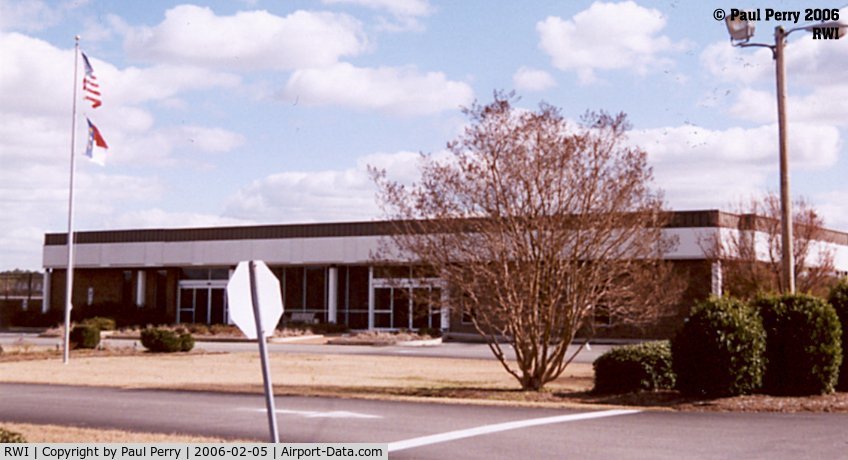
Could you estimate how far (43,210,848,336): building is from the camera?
51.8 m

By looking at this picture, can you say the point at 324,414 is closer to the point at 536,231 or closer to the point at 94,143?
the point at 536,231

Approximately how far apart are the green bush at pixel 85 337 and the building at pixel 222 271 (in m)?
14.3

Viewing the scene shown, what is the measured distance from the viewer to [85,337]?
3531cm

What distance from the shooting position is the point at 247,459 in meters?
10.7

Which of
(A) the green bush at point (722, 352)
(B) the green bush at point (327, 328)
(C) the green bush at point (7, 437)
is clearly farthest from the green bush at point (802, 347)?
(B) the green bush at point (327, 328)

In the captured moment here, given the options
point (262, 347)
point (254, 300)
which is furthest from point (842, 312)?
point (262, 347)

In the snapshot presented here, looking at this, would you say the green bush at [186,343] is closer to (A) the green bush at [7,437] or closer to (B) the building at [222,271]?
(B) the building at [222,271]

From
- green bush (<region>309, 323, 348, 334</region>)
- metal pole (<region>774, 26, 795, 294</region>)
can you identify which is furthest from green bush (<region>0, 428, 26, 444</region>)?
green bush (<region>309, 323, 348, 334</region>)

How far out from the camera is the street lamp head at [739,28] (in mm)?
17781

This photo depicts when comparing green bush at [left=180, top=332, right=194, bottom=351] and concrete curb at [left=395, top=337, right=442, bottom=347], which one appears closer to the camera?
green bush at [left=180, top=332, right=194, bottom=351]

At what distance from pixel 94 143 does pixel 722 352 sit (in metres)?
19.4

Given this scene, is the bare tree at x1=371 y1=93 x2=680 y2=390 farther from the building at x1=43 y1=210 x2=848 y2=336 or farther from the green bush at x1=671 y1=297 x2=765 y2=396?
the building at x1=43 y1=210 x2=848 y2=336

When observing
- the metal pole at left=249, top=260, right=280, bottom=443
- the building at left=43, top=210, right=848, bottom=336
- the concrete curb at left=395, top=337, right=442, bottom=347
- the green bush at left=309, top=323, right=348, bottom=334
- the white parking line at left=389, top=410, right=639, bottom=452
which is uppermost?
the building at left=43, top=210, right=848, bottom=336

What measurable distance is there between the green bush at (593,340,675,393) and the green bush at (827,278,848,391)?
3064mm
